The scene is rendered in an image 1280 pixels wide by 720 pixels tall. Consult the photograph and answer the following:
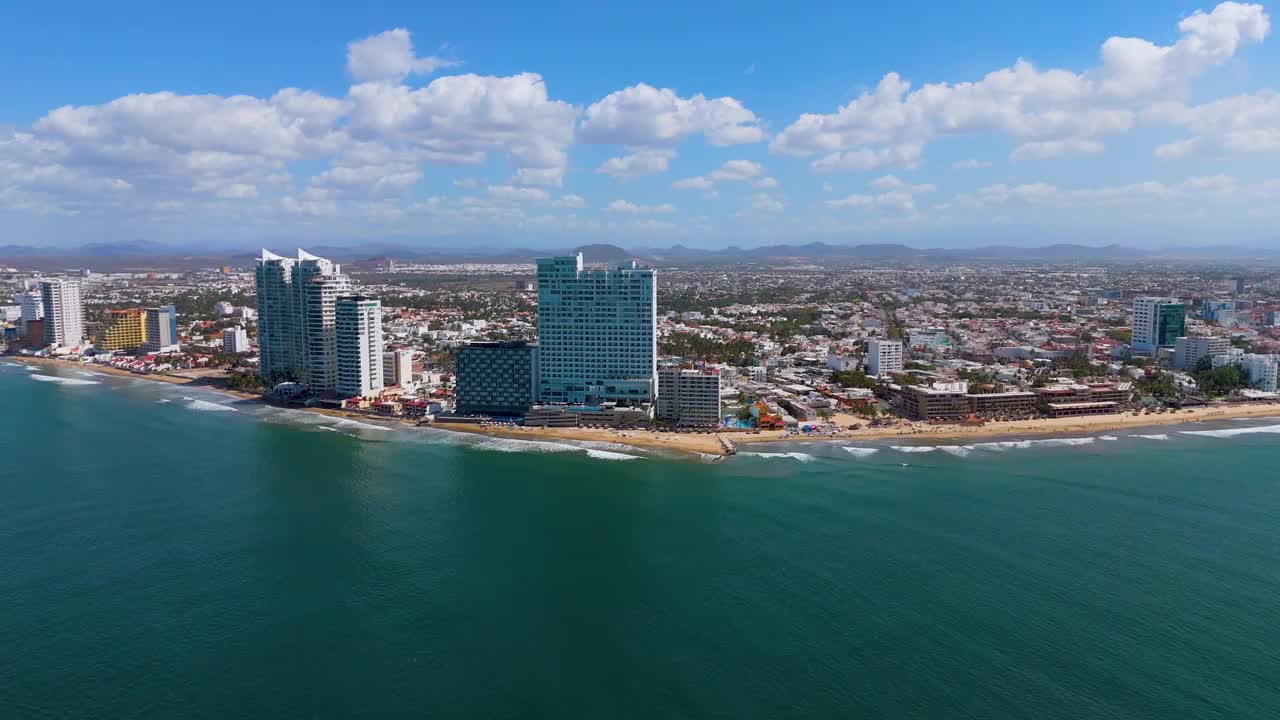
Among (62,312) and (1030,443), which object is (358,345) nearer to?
(1030,443)

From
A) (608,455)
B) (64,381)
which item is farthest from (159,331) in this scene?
(608,455)

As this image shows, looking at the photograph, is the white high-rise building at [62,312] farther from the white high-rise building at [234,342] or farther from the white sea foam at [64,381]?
the white high-rise building at [234,342]

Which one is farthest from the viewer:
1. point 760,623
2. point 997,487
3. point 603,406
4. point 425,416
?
point 425,416

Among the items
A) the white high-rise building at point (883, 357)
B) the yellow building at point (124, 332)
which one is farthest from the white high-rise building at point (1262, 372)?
the yellow building at point (124, 332)

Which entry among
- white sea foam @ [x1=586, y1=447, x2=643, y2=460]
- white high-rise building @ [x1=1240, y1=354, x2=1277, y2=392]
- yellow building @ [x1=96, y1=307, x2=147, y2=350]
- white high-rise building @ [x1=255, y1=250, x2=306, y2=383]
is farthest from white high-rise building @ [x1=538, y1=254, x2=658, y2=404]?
yellow building @ [x1=96, y1=307, x2=147, y2=350]

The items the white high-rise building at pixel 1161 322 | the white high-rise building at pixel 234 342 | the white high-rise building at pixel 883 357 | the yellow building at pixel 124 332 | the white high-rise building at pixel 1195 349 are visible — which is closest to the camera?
the white high-rise building at pixel 883 357

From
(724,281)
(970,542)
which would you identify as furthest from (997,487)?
(724,281)

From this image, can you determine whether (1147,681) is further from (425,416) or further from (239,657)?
(425,416)
